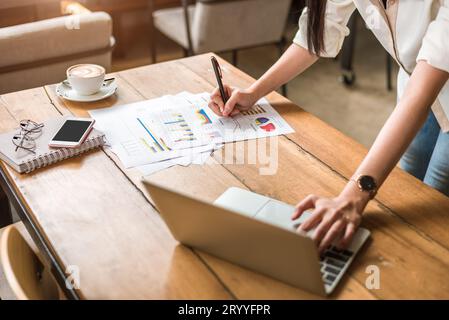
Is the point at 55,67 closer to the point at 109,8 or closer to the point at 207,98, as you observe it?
the point at 207,98

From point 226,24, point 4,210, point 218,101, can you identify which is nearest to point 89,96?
point 218,101

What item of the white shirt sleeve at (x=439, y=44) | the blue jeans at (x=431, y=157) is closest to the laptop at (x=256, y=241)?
the white shirt sleeve at (x=439, y=44)

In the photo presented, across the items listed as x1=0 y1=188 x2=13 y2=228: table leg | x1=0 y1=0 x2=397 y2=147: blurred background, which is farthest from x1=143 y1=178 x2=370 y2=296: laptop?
x1=0 y1=0 x2=397 y2=147: blurred background

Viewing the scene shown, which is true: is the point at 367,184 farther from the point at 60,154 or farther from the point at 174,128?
the point at 60,154

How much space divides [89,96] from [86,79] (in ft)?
0.17

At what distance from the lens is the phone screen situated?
1.20m

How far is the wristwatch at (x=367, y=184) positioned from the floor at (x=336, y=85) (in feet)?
5.87

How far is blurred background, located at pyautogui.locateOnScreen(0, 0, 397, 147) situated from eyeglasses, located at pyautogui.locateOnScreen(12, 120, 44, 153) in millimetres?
800

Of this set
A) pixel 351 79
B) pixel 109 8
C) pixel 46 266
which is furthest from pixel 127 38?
pixel 46 266

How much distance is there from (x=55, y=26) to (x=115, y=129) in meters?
0.90

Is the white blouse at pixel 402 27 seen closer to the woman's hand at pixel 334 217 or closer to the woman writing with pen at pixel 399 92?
the woman writing with pen at pixel 399 92

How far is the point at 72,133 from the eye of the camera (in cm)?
122

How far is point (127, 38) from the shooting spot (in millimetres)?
3730

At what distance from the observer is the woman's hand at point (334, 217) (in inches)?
35.6
